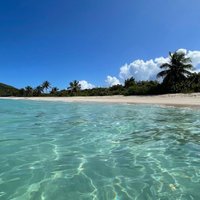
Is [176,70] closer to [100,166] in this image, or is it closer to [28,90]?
[100,166]

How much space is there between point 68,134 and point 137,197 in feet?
19.2

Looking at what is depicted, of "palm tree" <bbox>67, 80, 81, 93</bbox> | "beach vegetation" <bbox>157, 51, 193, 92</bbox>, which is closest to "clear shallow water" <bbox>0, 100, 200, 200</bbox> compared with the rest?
"beach vegetation" <bbox>157, 51, 193, 92</bbox>

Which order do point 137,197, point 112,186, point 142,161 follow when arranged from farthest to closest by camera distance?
point 142,161, point 112,186, point 137,197

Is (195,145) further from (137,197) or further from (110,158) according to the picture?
(137,197)

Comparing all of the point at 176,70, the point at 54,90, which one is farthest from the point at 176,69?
the point at 54,90

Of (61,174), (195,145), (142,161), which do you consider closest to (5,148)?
(61,174)

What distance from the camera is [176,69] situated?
42.1 m

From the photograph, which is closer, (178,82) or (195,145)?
(195,145)

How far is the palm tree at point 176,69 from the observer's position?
41.8m

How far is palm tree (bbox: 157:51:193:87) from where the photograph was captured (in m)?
41.8

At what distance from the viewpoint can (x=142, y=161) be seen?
6.19 metres

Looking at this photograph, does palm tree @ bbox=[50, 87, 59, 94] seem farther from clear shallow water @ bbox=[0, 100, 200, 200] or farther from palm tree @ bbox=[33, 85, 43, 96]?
clear shallow water @ bbox=[0, 100, 200, 200]

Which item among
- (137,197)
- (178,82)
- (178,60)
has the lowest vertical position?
(137,197)

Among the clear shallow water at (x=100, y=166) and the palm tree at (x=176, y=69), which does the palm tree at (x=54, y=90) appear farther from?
the clear shallow water at (x=100, y=166)
